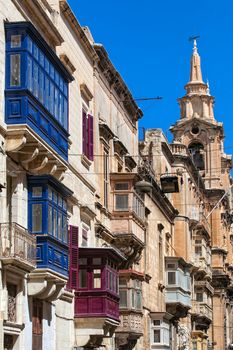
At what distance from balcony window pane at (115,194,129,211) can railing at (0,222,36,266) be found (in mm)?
11784

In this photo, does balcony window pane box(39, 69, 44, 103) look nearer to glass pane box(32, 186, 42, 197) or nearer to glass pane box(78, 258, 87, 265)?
glass pane box(32, 186, 42, 197)

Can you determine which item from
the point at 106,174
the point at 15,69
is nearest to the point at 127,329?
the point at 106,174

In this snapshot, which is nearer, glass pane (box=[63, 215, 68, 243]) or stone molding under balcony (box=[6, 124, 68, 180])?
stone molding under balcony (box=[6, 124, 68, 180])

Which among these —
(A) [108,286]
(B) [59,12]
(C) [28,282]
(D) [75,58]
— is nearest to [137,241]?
(A) [108,286]

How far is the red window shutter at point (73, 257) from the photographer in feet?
83.8

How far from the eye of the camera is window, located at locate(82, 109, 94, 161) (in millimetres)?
28594

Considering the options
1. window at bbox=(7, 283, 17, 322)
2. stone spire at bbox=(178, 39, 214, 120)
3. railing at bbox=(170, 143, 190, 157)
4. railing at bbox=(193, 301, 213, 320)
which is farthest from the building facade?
stone spire at bbox=(178, 39, 214, 120)

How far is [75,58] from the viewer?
28.0 m

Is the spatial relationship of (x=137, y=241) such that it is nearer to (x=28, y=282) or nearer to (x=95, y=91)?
(x=95, y=91)

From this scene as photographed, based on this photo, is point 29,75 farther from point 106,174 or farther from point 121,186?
point 121,186

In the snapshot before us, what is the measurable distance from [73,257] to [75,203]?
162cm

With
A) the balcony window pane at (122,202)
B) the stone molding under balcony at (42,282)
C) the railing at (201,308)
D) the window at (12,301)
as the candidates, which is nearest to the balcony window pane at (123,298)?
the balcony window pane at (122,202)

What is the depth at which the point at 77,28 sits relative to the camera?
28125 millimetres

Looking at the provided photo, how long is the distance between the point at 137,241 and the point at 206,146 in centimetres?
3816
